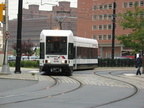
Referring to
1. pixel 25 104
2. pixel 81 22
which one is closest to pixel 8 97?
pixel 25 104

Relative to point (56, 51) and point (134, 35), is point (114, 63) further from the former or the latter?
point (56, 51)

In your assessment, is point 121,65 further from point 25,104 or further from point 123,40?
point 25,104

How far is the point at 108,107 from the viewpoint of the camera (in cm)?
1104

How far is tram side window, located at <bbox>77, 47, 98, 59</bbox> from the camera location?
106 feet

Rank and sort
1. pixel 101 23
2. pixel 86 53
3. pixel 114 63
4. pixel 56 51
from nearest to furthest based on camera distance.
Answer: pixel 56 51, pixel 86 53, pixel 114 63, pixel 101 23

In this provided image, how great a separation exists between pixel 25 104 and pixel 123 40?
20.8 metres

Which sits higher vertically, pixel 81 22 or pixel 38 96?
pixel 81 22

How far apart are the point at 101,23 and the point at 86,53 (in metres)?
69.0

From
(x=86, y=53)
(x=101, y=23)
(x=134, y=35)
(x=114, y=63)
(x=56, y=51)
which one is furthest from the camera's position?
(x=101, y=23)

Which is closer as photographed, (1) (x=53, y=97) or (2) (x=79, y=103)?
(2) (x=79, y=103)

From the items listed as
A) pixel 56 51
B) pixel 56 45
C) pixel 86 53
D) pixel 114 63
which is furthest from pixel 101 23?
pixel 56 51

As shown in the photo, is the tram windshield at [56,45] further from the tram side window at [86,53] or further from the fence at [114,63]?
the fence at [114,63]

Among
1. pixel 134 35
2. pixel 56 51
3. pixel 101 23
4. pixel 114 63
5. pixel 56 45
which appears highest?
pixel 101 23

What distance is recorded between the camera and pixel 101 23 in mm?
102625
